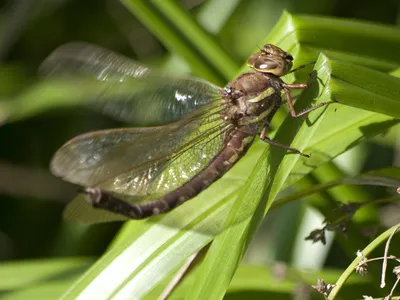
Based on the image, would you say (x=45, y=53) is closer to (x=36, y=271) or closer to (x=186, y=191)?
(x=36, y=271)

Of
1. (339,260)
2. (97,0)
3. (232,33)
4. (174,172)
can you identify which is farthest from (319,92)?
(97,0)

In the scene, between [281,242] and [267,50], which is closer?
[267,50]

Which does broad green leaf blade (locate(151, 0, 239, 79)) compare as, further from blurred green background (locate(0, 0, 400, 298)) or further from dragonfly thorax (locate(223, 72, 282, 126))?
blurred green background (locate(0, 0, 400, 298))

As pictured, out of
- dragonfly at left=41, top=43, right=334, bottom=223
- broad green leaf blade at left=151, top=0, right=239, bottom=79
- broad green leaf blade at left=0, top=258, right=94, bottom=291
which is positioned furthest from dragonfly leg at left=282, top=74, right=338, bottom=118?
broad green leaf blade at left=0, top=258, right=94, bottom=291

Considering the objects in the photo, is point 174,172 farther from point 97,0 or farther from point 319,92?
point 97,0

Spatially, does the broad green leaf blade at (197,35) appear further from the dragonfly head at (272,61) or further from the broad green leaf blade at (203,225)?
the broad green leaf blade at (203,225)

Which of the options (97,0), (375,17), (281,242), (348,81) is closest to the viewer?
(348,81)

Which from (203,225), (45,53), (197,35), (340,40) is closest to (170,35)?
(197,35)

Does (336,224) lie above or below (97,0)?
below
